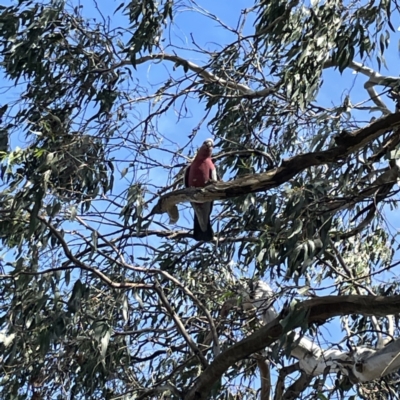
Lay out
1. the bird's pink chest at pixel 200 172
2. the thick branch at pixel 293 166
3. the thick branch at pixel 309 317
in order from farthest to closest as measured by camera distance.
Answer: the bird's pink chest at pixel 200 172
the thick branch at pixel 293 166
the thick branch at pixel 309 317

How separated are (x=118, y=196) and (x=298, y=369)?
1283 millimetres

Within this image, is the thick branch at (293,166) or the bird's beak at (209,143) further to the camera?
the bird's beak at (209,143)

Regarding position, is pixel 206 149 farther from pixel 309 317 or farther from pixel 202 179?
pixel 309 317

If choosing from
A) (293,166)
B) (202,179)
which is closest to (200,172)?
(202,179)

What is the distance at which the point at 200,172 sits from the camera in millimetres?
4574

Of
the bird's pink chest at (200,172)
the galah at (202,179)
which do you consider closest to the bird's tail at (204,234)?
the galah at (202,179)

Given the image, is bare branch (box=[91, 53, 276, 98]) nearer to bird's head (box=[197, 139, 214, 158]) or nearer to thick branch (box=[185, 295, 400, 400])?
bird's head (box=[197, 139, 214, 158])

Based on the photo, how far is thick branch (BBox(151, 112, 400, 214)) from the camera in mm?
3211

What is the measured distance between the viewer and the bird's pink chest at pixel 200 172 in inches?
175

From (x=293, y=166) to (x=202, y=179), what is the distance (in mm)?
1224

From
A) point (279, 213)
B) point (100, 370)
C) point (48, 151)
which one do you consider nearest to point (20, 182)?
point (48, 151)

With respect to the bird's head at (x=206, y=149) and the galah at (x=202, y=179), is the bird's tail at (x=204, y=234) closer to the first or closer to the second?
the galah at (x=202, y=179)

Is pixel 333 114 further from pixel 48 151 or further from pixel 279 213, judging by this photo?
pixel 48 151

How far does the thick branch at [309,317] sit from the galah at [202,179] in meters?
1.08
